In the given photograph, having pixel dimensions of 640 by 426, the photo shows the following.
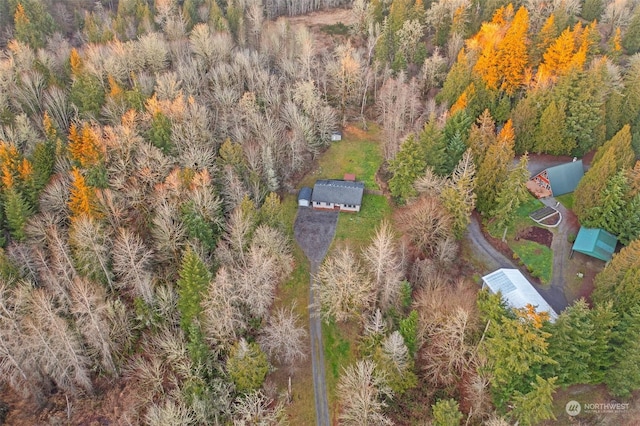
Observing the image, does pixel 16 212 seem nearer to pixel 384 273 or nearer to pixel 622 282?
pixel 384 273

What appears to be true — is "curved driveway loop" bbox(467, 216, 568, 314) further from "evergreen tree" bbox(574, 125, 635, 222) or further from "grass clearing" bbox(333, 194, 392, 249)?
"grass clearing" bbox(333, 194, 392, 249)

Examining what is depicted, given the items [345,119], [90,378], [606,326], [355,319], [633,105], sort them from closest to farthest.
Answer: [606,326], [90,378], [355,319], [633,105], [345,119]

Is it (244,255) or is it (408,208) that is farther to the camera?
(408,208)

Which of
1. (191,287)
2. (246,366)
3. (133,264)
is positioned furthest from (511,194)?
(133,264)

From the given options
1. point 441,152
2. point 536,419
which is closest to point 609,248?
point 441,152

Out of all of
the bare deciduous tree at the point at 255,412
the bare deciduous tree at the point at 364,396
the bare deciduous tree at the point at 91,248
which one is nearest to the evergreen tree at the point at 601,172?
the bare deciduous tree at the point at 364,396

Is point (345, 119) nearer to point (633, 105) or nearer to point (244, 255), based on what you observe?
point (244, 255)
